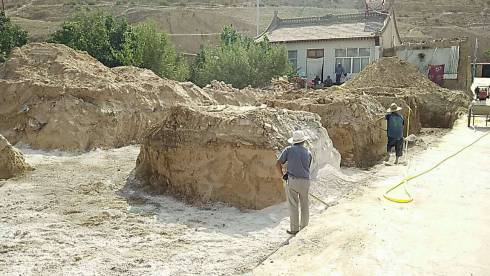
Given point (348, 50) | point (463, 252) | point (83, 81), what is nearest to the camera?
point (463, 252)

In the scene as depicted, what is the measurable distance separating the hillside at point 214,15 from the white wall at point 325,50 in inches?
685

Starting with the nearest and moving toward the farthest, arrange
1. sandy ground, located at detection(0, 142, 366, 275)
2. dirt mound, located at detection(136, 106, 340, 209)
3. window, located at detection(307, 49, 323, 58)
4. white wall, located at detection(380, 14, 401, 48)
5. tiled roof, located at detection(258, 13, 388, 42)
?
sandy ground, located at detection(0, 142, 366, 275) → dirt mound, located at detection(136, 106, 340, 209) → white wall, located at detection(380, 14, 401, 48) → tiled roof, located at detection(258, 13, 388, 42) → window, located at detection(307, 49, 323, 58)

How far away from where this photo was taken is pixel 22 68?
14.8 m

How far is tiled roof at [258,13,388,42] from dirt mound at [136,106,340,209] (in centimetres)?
2126

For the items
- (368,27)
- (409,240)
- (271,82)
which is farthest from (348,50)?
(409,240)

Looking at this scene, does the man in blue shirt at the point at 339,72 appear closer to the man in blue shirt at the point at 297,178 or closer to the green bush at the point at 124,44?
the green bush at the point at 124,44

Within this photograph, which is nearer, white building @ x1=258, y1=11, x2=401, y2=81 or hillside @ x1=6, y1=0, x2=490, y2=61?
white building @ x1=258, y1=11, x2=401, y2=81

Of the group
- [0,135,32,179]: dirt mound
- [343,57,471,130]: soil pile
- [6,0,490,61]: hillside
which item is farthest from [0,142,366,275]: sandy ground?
[6,0,490,61]: hillside

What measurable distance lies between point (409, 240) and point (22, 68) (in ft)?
42.0

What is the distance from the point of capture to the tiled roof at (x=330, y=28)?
30.0 meters

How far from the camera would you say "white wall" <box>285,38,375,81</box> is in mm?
29188

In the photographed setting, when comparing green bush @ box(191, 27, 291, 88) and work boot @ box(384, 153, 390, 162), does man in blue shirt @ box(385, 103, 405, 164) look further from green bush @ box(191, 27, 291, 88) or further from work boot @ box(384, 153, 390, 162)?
green bush @ box(191, 27, 291, 88)

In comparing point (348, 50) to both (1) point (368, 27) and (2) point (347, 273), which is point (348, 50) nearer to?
(1) point (368, 27)

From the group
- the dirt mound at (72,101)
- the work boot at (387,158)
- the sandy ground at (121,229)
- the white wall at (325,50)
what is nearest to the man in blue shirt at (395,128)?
the work boot at (387,158)
